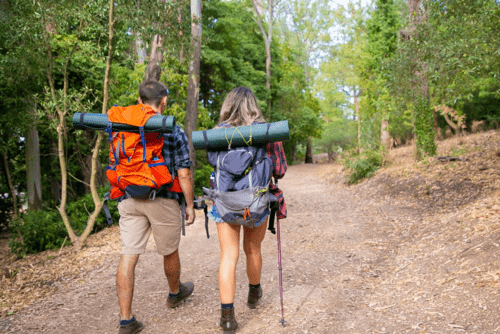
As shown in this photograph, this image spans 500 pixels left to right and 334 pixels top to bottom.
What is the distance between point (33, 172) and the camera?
865cm

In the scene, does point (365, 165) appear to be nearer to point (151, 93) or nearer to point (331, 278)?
point (331, 278)

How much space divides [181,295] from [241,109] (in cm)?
190

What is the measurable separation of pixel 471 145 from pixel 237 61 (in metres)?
10.9

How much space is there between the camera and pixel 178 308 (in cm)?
336

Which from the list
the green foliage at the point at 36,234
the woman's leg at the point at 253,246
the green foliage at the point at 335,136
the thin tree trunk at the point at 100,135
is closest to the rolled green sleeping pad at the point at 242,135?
the woman's leg at the point at 253,246

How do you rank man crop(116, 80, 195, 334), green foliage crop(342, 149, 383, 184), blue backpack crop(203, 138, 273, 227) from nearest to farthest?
blue backpack crop(203, 138, 273, 227), man crop(116, 80, 195, 334), green foliage crop(342, 149, 383, 184)

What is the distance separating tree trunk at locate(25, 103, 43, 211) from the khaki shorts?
7.13m

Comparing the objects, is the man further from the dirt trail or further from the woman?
the dirt trail

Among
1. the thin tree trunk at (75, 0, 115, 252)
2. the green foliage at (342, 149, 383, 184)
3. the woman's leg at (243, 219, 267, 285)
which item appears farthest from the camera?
the green foliage at (342, 149, 383, 184)

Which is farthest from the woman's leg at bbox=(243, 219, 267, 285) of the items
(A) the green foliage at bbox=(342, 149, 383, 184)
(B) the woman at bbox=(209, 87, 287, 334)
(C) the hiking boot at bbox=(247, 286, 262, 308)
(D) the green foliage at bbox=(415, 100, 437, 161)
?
(D) the green foliage at bbox=(415, 100, 437, 161)

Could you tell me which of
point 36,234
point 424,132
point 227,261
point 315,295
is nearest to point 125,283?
point 227,261

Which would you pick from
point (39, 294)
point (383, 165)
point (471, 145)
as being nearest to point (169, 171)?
point (39, 294)

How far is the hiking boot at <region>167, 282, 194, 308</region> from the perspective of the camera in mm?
3320

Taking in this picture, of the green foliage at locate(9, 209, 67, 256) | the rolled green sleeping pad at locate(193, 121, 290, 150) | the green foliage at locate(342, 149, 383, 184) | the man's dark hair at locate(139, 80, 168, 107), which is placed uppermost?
the man's dark hair at locate(139, 80, 168, 107)
